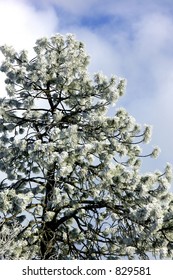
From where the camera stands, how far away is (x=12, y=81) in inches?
756

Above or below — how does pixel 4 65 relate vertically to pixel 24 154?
above

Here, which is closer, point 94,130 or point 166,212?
point 166,212

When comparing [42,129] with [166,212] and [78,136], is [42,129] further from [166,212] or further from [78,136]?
[166,212]

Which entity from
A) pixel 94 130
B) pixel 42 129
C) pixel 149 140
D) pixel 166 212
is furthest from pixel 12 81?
pixel 166 212

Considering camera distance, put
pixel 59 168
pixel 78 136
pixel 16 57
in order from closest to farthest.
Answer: pixel 59 168, pixel 78 136, pixel 16 57

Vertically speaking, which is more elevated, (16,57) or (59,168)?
(16,57)

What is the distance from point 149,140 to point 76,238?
405 cm

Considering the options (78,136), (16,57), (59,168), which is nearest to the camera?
(59,168)

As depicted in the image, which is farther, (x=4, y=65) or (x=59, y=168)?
(x=4, y=65)

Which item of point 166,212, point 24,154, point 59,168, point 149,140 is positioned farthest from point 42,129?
point 166,212

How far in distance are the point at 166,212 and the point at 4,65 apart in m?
6.96

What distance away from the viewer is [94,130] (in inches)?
734

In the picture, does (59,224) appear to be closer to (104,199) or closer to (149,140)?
(104,199)

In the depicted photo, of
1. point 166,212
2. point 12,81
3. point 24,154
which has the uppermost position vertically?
point 12,81
